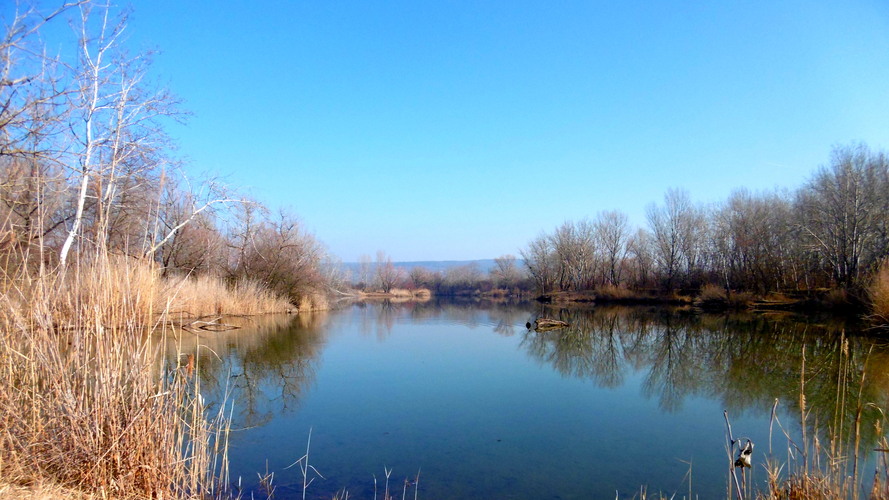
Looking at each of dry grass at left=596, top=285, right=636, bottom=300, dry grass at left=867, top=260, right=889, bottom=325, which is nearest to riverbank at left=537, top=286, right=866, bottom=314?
dry grass at left=596, top=285, right=636, bottom=300

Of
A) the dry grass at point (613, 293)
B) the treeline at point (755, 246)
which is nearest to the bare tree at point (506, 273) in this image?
the treeline at point (755, 246)

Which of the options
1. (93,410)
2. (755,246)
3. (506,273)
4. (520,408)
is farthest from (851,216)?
(506,273)

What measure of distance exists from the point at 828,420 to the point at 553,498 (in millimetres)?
4252

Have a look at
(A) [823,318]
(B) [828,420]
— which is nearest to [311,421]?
(B) [828,420]

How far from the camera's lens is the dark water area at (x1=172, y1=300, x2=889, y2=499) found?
4109 millimetres

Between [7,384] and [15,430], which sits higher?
[7,384]

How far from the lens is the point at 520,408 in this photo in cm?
640

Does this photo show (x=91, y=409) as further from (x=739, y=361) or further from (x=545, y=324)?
(x=545, y=324)

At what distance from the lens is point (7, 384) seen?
2.79m

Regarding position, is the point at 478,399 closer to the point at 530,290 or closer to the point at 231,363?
the point at 231,363

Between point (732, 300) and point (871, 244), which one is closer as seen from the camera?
point (871, 244)

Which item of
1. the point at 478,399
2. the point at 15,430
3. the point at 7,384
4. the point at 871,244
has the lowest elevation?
the point at 478,399

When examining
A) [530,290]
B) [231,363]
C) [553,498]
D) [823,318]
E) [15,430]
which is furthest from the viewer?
[530,290]

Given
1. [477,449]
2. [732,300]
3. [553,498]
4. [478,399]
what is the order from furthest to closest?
[732,300], [478,399], [477,449], [553,498]
